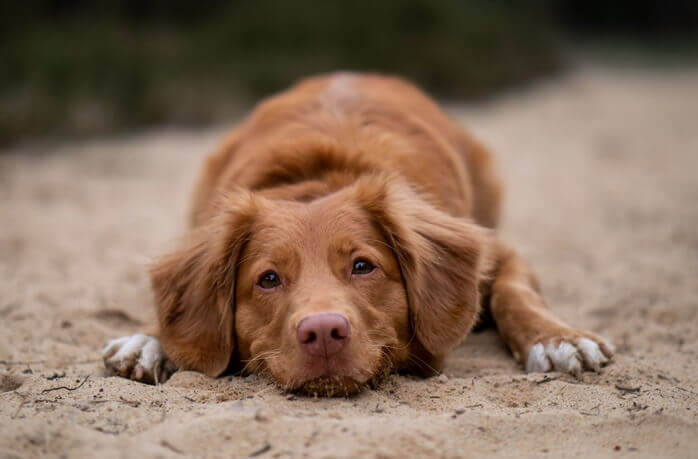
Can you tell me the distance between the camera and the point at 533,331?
3.93 m

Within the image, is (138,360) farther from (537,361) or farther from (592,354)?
(592,354)

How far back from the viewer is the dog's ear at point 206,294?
3.74 meters

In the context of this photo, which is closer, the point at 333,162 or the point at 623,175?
the point at 333,162

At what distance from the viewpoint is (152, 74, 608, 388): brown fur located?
3465mm

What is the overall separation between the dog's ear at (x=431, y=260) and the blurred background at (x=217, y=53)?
286 inches

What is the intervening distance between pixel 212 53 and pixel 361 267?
1001 centimetres

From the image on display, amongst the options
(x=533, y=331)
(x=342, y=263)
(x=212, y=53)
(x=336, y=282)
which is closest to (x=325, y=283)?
(x=336, y=282)

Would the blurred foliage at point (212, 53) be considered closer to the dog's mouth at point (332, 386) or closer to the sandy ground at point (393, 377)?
the sandy ground at point (393, 377)

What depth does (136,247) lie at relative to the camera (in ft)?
21.1

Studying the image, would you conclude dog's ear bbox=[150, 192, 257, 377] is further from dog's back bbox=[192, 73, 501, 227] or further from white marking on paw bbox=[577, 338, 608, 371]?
white marking on paw bbox=[577, 338, 608, 371]

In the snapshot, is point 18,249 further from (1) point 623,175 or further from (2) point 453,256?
(1) point 623,175


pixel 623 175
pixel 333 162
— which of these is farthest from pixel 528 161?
pixel 333 162

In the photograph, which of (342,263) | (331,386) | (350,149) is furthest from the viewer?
(350,149)

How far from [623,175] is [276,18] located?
724cm
